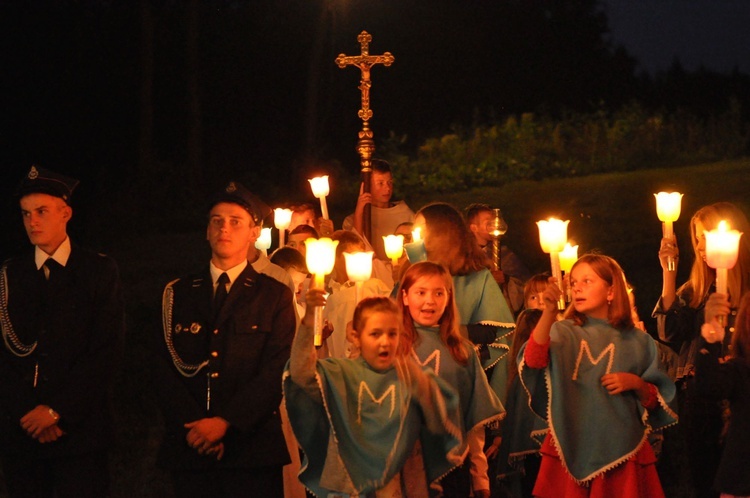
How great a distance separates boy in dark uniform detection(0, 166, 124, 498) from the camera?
20.4ft

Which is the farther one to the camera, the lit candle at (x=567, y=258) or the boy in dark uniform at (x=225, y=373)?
the lit candle at (x=567, y=258)

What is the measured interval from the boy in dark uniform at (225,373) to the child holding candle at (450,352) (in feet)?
2.14

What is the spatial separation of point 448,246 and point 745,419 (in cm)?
217

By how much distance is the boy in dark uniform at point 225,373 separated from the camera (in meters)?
5.79

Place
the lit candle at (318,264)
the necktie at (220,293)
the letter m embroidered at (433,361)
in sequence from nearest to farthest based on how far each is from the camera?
the lit candle at (318,264)
the necktie at (220,293)
the letter m embroidered at (433,361)

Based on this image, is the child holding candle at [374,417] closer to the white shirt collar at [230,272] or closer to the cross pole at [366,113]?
the white shirt collar at [230,272]

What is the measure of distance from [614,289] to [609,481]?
3.22ft

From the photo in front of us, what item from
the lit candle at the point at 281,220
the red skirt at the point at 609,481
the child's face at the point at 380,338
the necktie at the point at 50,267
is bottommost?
the red skirt at the point at 609,481

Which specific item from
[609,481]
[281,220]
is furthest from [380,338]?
[281,220]

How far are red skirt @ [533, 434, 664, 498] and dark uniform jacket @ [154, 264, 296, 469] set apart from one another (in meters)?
1.52

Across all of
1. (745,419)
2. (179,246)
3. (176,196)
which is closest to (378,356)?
(745,419)

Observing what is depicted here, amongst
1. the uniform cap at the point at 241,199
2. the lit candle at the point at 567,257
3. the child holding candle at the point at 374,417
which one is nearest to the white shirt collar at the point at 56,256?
the uniform cap at the point at 241,199

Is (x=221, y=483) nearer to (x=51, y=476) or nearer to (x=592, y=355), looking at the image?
(x=51, y=476)

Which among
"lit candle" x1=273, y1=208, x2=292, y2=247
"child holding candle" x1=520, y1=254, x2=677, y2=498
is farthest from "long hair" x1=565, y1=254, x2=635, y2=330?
"lit candle" x1=273, y1=208, x2=292, y2=247
